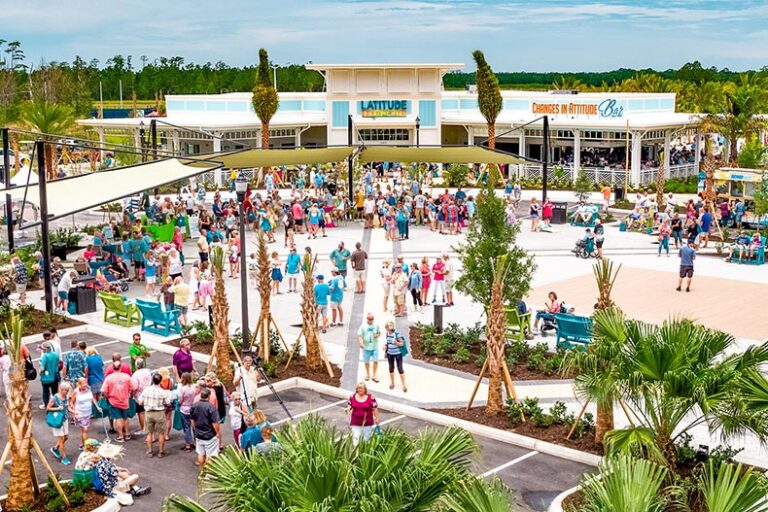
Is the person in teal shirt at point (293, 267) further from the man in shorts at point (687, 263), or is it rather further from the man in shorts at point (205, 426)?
the man in shorts at point (205, 426)

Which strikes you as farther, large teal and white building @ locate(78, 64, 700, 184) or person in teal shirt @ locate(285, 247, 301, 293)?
large teal and white building @ locate(78, 64, 700, 184)

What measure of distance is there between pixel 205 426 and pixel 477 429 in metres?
4.19

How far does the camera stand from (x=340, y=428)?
1577 cm

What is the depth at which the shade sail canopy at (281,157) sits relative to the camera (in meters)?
37.2

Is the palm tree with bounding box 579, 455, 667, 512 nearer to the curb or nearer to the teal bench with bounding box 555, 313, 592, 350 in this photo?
the curb

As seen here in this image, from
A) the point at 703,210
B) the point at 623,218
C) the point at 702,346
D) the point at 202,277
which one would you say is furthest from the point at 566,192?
the point at 702,346

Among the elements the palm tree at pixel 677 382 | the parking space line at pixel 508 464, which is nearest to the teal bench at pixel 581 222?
the parking space line at pixel 508 464

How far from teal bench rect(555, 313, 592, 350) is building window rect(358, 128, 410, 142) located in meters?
39.4

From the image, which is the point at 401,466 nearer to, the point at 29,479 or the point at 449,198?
the point at 29,479

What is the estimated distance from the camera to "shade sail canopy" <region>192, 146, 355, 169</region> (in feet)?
122

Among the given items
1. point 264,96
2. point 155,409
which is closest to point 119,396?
point 155,409

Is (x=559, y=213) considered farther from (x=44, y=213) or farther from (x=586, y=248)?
(x=44, y=213)

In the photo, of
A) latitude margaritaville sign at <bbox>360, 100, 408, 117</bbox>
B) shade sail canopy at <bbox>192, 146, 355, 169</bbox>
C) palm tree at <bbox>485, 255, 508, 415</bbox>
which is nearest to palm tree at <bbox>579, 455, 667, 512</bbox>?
palm tree at <bbox>485, 255, 508, 415</bbox>

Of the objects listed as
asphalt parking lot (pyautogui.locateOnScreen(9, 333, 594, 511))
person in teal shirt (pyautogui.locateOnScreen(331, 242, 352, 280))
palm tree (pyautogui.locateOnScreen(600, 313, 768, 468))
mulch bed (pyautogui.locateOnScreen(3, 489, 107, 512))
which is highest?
palm tree (pyautogui.locateOnScreen(600, 313, 768, 468))
